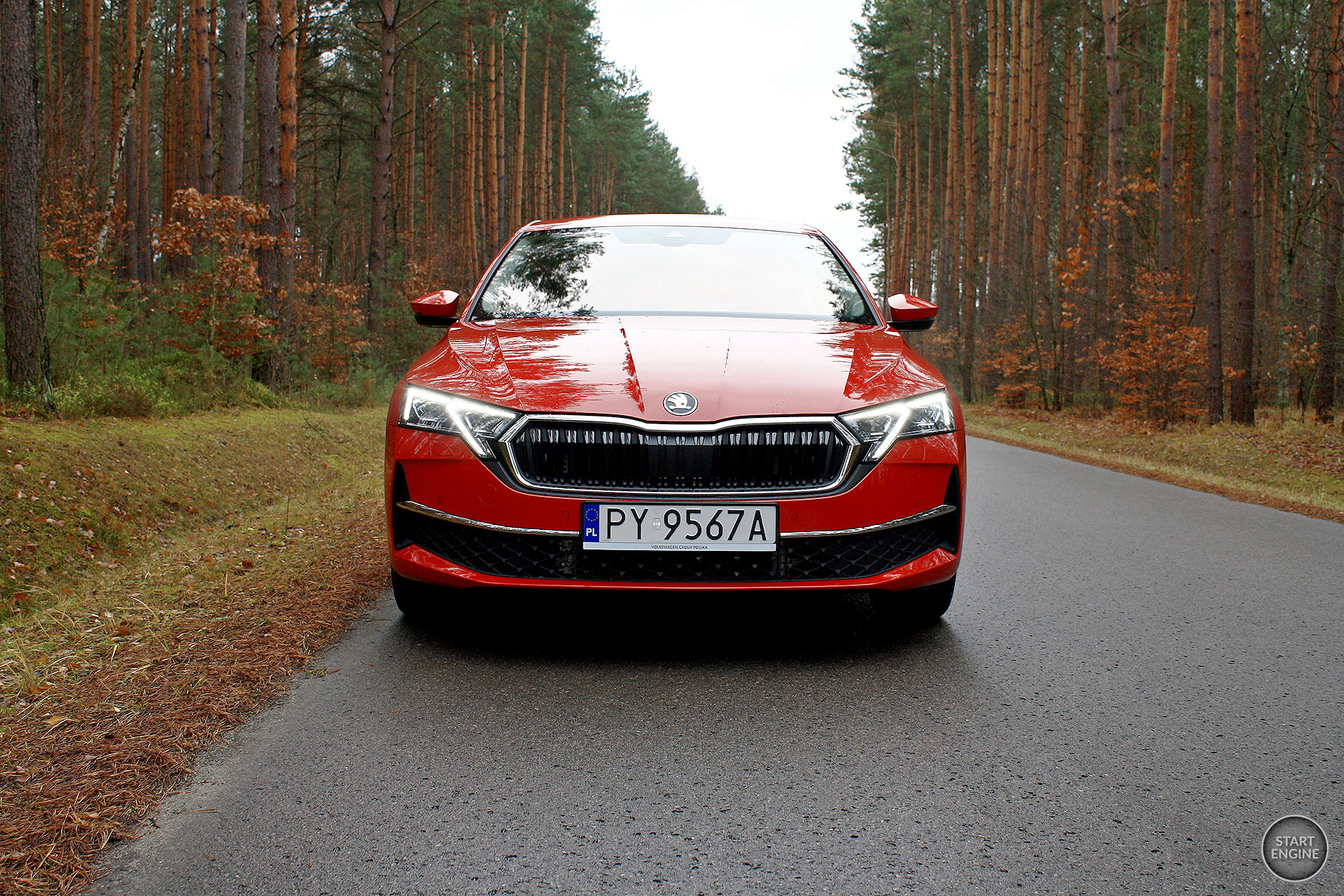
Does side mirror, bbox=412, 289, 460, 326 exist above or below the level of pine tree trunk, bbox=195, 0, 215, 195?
below

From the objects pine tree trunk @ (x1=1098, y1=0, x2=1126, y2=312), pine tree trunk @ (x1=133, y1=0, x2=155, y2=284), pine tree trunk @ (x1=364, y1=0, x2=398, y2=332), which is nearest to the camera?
pine tree trunk @ (x1=1098, y1=0, x2=1126, y2=312)

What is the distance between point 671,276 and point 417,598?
205 cm

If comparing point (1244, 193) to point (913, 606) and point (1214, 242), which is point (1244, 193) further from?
point (913, 606)

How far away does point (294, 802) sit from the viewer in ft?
8.25

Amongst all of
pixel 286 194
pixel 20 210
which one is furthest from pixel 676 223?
pixel 286 194

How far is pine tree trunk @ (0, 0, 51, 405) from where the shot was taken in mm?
7902

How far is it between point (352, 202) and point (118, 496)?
44.3 metres

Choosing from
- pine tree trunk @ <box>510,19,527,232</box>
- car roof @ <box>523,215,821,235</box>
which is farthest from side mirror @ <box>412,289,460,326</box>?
pine tree trunk @ <box>510,19,527,232</box>

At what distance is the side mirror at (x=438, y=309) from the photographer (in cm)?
498

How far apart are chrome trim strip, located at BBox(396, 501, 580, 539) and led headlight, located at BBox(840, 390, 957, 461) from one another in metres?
1.02

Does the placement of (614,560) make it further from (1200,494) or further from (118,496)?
(1200,494)

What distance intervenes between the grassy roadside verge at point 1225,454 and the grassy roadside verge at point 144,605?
7357 millimetres

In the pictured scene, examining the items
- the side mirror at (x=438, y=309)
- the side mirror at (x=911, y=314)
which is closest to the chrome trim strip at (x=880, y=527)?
the side mirror at (x=911, y=314)

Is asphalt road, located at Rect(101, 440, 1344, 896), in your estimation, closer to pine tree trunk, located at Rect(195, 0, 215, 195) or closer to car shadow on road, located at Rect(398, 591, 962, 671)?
car shadow on road, located at Rect(398, 591, 962, 671)
